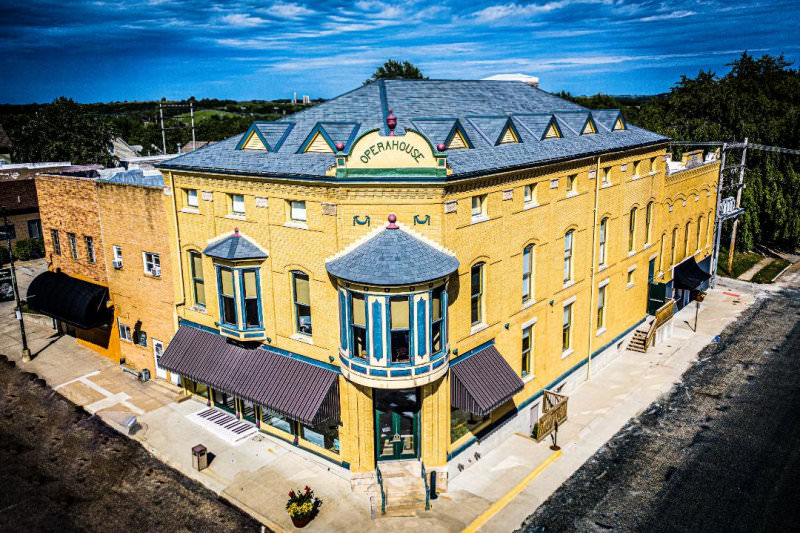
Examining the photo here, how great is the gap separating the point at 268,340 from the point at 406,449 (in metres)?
6.38

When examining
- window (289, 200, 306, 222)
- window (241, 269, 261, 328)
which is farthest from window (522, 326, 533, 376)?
window (241, 269, 261, 328)

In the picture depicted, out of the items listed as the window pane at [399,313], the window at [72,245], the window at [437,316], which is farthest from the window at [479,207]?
the window at [72,245]

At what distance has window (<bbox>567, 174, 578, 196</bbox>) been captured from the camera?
23933 millimetres

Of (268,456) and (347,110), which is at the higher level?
(347,110)

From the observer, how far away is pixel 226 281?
69.7ft

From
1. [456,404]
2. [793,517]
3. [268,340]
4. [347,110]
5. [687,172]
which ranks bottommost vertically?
[793,517]

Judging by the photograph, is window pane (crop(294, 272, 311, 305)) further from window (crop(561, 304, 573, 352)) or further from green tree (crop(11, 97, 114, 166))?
green tree (crop(11, 97, 114, 166))

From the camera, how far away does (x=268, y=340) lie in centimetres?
2134

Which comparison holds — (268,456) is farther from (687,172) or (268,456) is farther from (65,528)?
(687,172)

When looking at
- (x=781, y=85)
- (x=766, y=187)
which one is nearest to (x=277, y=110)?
(x=781, y=85)

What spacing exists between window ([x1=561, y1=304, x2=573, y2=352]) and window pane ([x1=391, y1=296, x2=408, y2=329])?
33.5 feet

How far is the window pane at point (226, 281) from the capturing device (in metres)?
21.1

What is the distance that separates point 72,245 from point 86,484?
48.3 ft

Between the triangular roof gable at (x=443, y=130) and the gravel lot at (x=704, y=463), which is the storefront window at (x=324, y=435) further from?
the triangular roof gable at (x=443, y=130)
